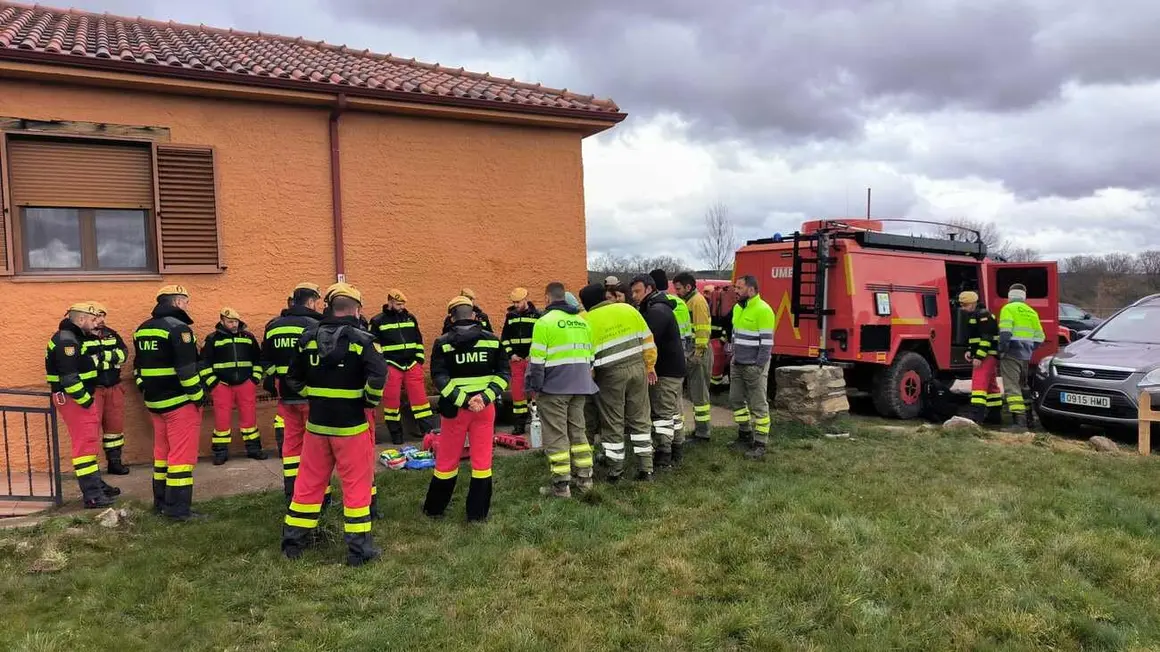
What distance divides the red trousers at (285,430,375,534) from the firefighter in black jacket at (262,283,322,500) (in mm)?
770

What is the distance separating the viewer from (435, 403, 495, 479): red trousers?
16.4ft

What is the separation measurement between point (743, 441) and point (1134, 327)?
5862 millimetres

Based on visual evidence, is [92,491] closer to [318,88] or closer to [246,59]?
[318,88]

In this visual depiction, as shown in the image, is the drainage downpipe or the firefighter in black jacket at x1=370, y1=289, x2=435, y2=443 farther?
the drainage downpipe

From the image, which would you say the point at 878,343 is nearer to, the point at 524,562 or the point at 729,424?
the point at 729,424

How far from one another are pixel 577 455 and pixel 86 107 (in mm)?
6106

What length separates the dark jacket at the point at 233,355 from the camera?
7.14 metres

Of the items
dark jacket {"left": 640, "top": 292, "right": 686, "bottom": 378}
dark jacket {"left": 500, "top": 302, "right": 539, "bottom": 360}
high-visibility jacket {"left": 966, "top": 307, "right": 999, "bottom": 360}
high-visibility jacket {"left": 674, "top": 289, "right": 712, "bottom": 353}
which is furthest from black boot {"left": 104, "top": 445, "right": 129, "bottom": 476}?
high-visibility jacket {"left": 966, "top": 307, "right": 999, "bottom": 360}

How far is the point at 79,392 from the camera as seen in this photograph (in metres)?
5.64

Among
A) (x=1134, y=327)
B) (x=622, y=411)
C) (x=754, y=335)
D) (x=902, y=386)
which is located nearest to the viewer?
(x=622, y=411)

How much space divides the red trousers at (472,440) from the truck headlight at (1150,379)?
7463 mm

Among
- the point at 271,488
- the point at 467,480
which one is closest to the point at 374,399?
the point at 467,480

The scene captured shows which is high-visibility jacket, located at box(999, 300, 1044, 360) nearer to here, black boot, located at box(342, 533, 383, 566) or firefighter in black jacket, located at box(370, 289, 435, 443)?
firefighter in black jacket, located at box(370, 289, 435, 443)

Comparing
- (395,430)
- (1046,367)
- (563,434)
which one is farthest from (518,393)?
(1046,367)
